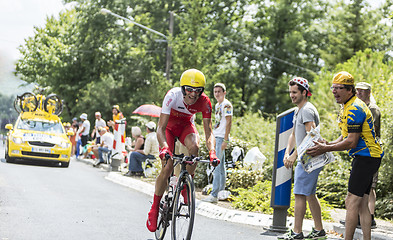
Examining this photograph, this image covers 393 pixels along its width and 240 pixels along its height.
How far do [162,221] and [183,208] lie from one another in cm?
61

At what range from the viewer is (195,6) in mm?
24812

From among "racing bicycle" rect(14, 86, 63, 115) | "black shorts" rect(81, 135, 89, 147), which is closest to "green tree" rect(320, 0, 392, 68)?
"black shorts" rect(81, 135, 89, 147)

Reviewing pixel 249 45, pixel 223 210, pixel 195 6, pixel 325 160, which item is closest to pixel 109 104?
pixel 249 45

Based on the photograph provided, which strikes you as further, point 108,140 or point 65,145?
point 108,140

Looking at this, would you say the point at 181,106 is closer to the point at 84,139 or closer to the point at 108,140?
the point at 108,140

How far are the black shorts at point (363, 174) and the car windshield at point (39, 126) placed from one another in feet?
49.5

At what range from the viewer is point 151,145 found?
15.5m

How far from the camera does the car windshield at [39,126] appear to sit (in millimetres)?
19500

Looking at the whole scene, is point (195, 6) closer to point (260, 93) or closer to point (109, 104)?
point (109, 104)

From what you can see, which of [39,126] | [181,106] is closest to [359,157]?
[181,106]

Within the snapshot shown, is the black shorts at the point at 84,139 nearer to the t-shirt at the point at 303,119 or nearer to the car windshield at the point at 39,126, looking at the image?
the car windshield at the point at 39,126

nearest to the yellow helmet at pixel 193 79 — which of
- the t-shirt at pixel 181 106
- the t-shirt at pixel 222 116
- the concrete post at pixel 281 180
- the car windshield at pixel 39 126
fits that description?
the t-shirt at pixel 181 106

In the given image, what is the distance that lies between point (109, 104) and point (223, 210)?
1223 inches

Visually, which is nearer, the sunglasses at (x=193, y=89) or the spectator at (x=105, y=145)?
the sunglasses at (x=193, y=89)
